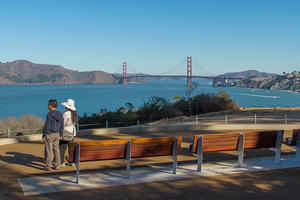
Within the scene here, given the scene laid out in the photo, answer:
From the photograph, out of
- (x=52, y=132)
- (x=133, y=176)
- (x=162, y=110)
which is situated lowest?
(x=133, y=176)

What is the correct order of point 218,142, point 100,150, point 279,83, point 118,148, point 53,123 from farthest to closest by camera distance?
point 279,83 < point 218,142 < point 53,123 < point 118,148 < point 100,150

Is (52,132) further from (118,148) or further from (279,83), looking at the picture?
(279,83)

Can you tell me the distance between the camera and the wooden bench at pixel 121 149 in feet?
16.2

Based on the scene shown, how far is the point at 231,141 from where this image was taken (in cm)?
579

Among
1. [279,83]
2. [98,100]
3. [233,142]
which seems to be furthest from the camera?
[279,83]

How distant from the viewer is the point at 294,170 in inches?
224

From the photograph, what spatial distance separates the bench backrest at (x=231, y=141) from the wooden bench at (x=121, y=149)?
448 mm

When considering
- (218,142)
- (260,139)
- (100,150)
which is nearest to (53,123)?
(100,150)

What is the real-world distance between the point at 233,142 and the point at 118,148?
2023mm

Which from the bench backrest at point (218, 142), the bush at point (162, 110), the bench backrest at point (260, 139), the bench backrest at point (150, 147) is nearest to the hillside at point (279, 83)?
the bush at point (162, 110)

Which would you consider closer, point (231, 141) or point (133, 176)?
point (133, 176)

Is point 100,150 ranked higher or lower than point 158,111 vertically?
higher

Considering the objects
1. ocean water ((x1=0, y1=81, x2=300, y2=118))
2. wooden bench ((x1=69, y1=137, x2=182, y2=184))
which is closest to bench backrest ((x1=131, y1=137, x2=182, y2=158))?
wooden bench ((x1=69, y1=137, x2=182, y2=184))

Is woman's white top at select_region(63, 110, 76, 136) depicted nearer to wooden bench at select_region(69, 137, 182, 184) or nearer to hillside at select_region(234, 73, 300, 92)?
wooden bench at select_region(69, 137, 182, 184)
